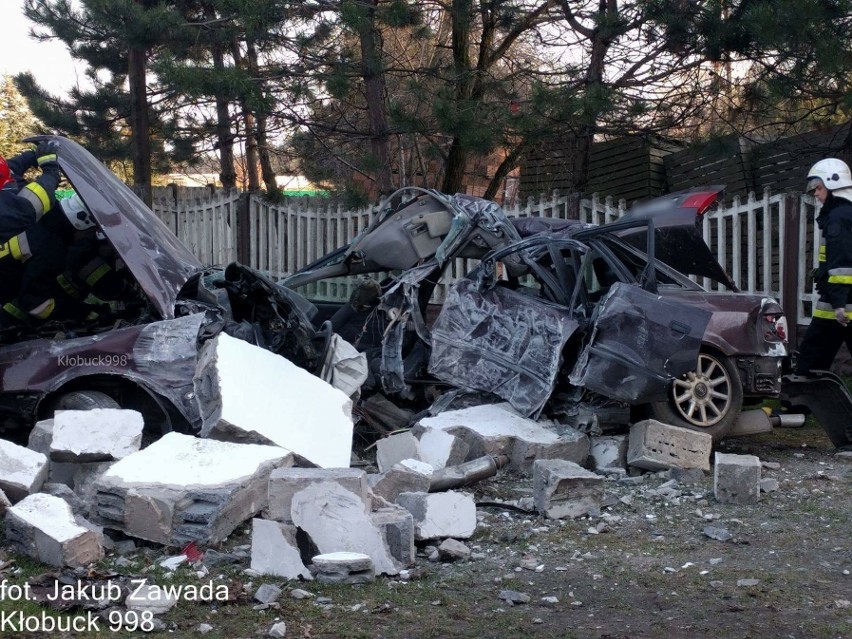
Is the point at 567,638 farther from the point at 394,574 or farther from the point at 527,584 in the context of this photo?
the point at 394,574

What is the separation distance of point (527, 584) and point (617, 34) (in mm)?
7154

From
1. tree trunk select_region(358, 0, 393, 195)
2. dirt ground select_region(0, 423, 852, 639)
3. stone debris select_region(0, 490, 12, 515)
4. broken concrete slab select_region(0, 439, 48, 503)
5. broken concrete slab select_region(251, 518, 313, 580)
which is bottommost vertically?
dirt ground select_region(0, 423, 852, 639)

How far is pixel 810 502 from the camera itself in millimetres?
5406

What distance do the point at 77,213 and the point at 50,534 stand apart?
3205 millimetres

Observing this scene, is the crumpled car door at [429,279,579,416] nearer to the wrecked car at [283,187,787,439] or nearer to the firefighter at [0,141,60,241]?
the wrecked car at [283,187,787,439]

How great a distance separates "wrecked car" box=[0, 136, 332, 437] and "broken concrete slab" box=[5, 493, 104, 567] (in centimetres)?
145

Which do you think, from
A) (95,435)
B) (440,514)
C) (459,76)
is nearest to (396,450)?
(440,514)

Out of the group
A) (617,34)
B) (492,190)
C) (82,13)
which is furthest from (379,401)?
(82,13)

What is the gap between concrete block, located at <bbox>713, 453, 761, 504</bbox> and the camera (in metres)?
5.35

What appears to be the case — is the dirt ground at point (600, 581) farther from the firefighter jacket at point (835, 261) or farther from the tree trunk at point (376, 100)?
the tree trunk at point (376, 100)

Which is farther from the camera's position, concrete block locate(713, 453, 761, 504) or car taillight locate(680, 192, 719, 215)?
car taillight locate(680, 192, 719, 215)

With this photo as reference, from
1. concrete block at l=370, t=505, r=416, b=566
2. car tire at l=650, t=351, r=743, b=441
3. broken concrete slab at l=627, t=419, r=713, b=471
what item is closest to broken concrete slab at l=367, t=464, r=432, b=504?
concrete block at l=370, t=505, r=416, b=566

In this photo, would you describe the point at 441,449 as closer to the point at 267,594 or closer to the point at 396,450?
the point at 396,450

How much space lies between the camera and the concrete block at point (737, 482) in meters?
5.35
